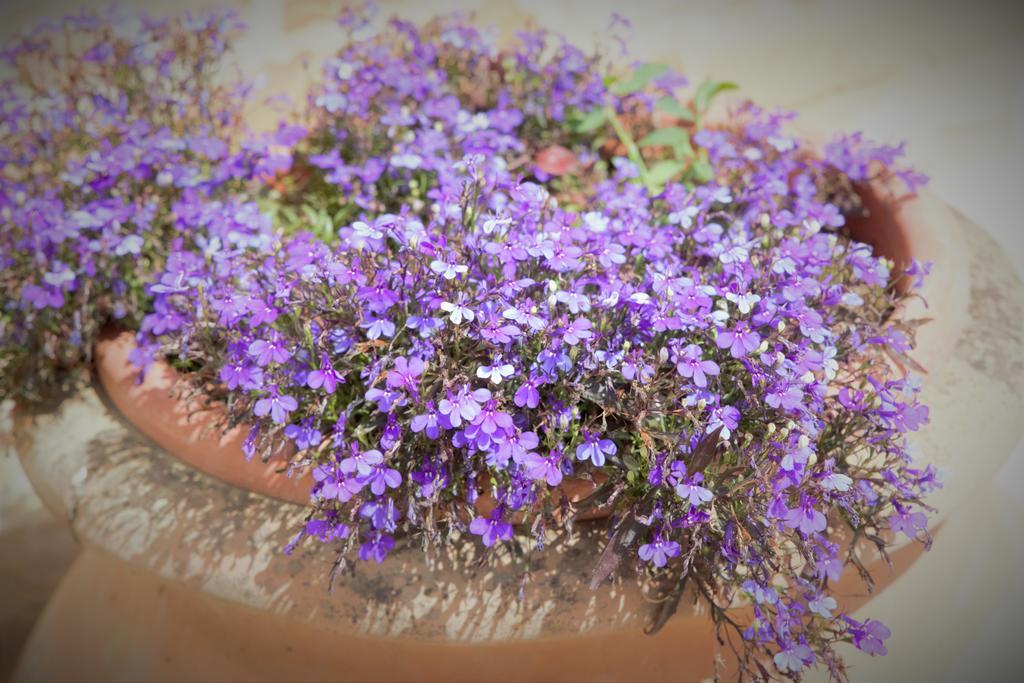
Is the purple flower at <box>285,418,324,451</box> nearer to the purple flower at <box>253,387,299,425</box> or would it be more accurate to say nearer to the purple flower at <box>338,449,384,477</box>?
the purple flower at <box>253,387,299,425</box>

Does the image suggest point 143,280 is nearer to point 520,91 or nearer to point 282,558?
point 282,558

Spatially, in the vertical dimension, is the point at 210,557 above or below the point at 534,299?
below

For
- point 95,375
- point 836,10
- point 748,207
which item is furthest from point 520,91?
point 836,10

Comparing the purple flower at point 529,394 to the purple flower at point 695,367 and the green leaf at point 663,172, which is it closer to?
the purple flower at point 695,367

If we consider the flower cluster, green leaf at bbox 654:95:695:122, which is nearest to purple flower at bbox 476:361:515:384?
the flower cluster

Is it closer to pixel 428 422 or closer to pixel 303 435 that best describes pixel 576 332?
pixel 428 422

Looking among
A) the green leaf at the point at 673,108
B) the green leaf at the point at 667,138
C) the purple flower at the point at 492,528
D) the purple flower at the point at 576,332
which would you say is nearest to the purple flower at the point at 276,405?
the purple flower at the point at 492,528

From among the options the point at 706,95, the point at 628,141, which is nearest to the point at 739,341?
the point at 628,141
